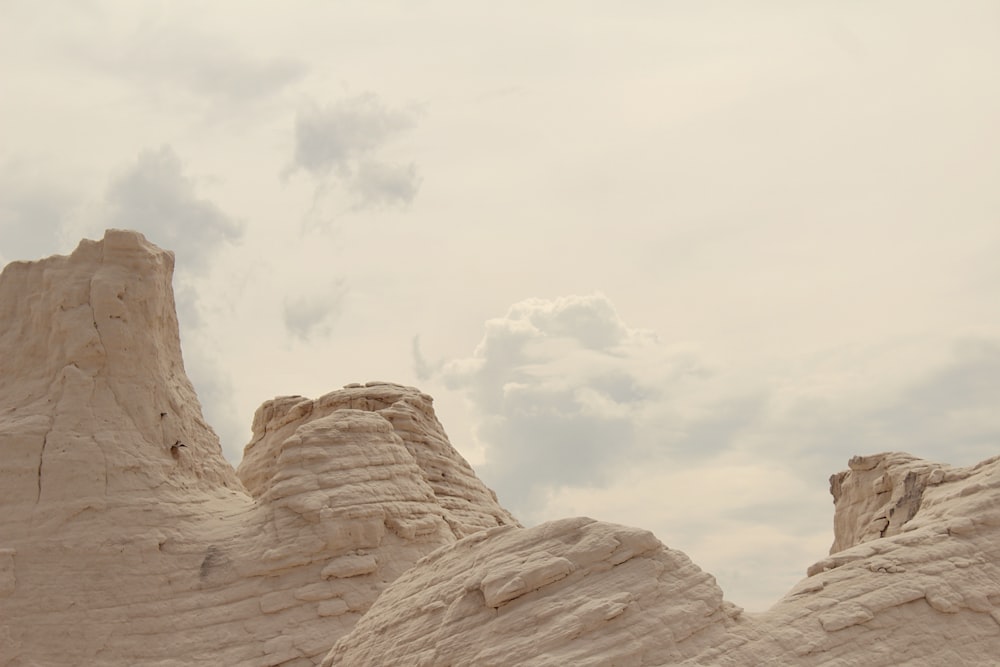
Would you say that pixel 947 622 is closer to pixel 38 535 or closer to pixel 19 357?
pixel 38 535

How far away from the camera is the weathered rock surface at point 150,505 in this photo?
721 inches

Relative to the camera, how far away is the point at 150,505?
19547 mm

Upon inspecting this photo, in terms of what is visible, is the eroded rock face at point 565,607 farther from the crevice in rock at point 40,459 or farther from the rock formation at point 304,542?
the crevice in rock at point 40,459

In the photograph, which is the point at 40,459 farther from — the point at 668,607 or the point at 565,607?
the point at 668,607

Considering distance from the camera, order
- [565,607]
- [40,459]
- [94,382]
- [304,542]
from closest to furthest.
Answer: [565,607], [304,542], [40,459], [94,382]

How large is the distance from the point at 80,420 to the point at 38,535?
6.77 ft

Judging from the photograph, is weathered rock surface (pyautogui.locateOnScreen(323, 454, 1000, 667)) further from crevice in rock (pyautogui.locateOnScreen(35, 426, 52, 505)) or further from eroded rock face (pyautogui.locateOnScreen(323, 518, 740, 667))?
crevice in rock (pyautogui.locateOnScreen(35, 426, 52, 505))

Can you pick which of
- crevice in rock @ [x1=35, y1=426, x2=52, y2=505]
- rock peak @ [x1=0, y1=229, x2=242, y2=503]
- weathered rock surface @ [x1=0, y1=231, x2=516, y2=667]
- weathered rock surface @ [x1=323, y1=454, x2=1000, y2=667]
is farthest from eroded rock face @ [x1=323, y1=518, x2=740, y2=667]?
crevice in rock @ [x1=35, y1=426, x2=52, y2=505]

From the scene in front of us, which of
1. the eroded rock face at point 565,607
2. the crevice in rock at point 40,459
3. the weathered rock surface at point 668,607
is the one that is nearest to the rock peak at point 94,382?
the crevice in rock at point 40,459

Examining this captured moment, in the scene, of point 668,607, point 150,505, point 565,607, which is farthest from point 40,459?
point 668,607

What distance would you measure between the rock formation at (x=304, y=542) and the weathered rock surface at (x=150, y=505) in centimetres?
4

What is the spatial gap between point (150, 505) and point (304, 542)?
2720 millimetres

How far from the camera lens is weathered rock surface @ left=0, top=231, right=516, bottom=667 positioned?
18.3 meters

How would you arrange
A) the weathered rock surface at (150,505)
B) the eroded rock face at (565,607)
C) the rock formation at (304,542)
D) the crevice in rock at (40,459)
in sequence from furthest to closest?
the crevice in rock at (40,459)
the weathered rock surface at (150,505)
the rock formation at (304,542)
the eroded rock face at (565,607)
